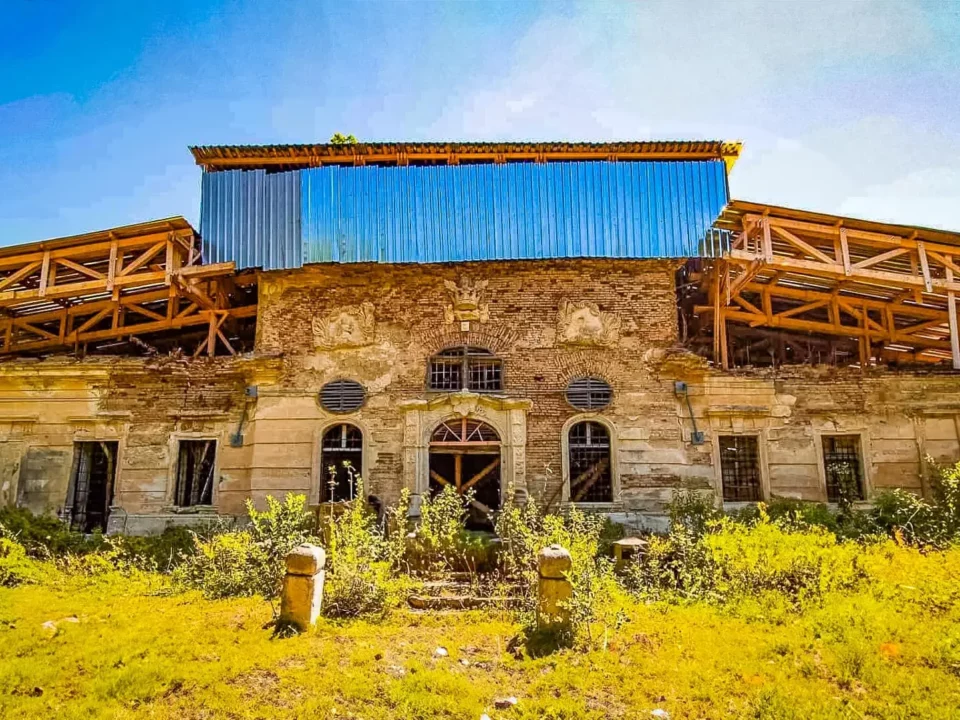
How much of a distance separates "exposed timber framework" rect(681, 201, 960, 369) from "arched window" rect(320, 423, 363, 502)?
8427 millimetres

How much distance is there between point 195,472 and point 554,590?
10782 millimetres

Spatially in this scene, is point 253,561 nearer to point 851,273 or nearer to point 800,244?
point 800,244

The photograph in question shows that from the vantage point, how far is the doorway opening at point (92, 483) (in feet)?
50.9

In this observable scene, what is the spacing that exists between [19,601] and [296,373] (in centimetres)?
722

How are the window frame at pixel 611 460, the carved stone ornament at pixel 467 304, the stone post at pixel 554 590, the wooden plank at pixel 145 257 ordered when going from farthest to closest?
the wooden plank at pixel 145 257
the carved stone ornament at pixel 467 304
the window frame at pixel 611 460
the stone post at pixel 554 590

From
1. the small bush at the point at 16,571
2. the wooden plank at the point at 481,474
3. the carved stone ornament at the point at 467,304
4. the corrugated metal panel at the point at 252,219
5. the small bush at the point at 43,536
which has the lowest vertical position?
the small bush at the point at 16,571

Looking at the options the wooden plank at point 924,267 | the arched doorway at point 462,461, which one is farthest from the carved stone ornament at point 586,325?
the wooden plank at point 924,267

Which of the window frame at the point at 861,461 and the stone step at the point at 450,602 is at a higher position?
the window frame at the point at 861,461

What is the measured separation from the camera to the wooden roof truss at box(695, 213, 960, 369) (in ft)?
48.3

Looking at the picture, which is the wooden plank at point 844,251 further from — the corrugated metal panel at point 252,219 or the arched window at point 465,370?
the corrugated metal panel at point 252,219

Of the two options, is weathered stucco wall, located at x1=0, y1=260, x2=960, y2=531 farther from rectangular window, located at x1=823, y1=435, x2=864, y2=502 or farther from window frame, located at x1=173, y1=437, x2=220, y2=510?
rectangular window, located at x1=823, y1=435, x2=864, y2=502

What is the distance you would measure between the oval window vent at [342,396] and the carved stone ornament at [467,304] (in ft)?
8.46

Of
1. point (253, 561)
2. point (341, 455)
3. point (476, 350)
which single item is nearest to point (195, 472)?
point (341, 455)

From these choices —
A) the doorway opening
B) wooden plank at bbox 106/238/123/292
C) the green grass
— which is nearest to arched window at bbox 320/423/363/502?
the doorway opening
